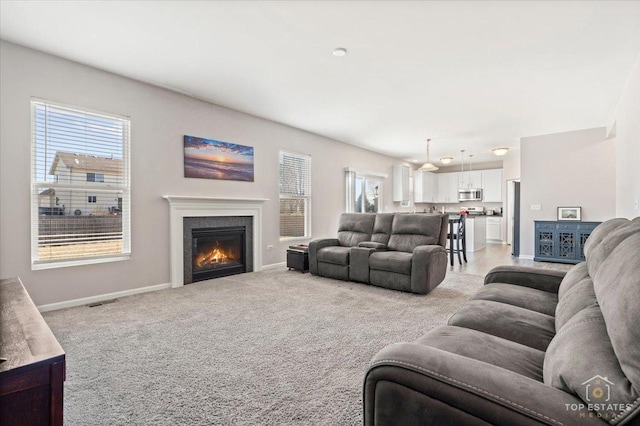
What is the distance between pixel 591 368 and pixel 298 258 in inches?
184

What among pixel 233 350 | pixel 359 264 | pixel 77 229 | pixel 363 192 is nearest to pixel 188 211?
pixel 77 229

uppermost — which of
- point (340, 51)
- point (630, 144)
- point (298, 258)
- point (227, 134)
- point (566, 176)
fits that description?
point (340, 51)

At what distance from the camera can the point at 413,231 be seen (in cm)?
458

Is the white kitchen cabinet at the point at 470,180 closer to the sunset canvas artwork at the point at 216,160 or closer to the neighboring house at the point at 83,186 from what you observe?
the sunset canvas artwork at the point at 216,160

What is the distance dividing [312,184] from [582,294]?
553cm

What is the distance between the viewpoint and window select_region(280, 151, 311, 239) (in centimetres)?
605

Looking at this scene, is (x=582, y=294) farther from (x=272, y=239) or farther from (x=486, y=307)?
(x=272, y=239)

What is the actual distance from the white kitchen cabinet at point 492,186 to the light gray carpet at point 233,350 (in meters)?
7.01

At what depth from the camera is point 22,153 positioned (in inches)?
125

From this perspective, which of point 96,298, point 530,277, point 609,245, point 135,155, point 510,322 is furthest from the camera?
point 135,155

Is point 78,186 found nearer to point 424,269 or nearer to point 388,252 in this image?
point 388,252

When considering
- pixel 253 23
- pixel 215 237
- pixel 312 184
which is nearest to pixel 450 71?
pixel 253 23

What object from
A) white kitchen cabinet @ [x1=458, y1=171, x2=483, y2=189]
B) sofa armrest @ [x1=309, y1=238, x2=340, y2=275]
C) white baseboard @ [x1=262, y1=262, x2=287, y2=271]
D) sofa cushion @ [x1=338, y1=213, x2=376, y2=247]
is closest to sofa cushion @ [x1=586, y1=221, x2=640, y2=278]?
sofa cushion @ [x1=338, y1=213, x2=376, y2=247]

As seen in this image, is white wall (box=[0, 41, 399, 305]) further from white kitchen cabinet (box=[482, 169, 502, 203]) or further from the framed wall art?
white kitchen cabinet (box=[482, 169, 502, 203])
